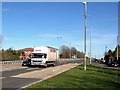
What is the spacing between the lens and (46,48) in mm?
51312

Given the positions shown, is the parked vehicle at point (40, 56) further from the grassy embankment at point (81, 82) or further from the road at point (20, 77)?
the grassy embankment at point (81, 82)

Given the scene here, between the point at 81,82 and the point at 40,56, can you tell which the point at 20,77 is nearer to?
the point at 81,82

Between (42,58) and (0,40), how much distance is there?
20776 mm

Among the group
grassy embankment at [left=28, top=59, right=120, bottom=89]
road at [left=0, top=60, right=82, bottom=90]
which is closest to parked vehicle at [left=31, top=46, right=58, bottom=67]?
road at [left=0, top=60, right=82, bottom=90]

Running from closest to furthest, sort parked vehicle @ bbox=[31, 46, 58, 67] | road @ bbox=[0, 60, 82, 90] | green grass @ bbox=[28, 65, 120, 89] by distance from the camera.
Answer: green grass @ bbox=[28, 65, 120, 89] → road @ bbox=[0, 60, 82, 90] → parked vehicle @ bbox=[31, 46, 58, 67]

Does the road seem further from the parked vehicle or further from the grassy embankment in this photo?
the parked vehicle

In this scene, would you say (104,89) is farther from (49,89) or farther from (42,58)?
(42,58)

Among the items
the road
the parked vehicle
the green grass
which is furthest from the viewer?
the parked vehicle

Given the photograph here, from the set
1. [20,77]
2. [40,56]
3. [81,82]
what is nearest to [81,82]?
[81,82]

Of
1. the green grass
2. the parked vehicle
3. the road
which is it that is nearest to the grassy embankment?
the green grass

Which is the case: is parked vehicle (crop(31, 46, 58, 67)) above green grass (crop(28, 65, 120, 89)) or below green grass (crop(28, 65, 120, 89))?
above

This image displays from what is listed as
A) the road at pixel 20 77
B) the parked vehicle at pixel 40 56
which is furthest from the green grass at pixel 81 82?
the parked vehicle at pixel 40 56

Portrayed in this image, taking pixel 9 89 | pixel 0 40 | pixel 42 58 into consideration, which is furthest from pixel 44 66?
pixel 9 89

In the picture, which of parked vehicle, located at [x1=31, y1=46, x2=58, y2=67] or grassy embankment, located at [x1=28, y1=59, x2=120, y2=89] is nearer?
grassy embankment, located at [x1=28, y1=59, x2=120, y2=89]
